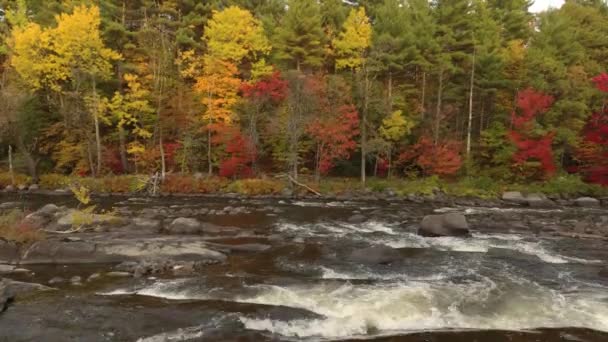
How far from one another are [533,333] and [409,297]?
2761 millimetres

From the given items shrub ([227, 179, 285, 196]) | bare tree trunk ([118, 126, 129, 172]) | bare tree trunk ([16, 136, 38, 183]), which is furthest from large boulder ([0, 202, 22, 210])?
shrub ([227, 179, 285, 196])

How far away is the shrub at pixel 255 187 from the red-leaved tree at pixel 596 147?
21.9 metres

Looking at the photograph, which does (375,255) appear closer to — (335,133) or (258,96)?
(335,133)

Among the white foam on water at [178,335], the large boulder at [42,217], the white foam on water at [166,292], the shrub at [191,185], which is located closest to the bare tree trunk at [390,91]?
the shrub at [191,185]

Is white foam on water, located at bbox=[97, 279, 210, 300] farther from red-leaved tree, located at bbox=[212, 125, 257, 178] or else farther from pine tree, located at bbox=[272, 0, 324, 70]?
pine tree, located at bbox=[272, 0, 324, 70]

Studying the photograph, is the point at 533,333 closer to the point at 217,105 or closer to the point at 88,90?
the point at 217,105

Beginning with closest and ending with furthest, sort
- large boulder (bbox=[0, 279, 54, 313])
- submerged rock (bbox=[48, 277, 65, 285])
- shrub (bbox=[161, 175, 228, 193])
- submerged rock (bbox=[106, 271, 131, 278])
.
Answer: large boulder (bbox=[0, 279, 54, 313]), submerged rock (bbox=[48, 277, 65, 285]), submerged rock (bbox=[106, 271, 131, 278]), shrub (bbox=[161, 175, 228, 193])

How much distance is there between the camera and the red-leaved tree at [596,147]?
2952 centimetres

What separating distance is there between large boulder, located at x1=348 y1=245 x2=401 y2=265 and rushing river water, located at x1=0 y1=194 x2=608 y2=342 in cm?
31

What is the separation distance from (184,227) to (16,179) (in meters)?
21.7

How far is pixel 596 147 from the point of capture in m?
31.5

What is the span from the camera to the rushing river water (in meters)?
8.94

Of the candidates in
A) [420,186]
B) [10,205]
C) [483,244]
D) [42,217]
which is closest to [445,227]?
Result: [483,244]

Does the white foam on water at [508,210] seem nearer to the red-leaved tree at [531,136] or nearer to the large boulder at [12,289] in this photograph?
the red-leaved tree at [531,136]
